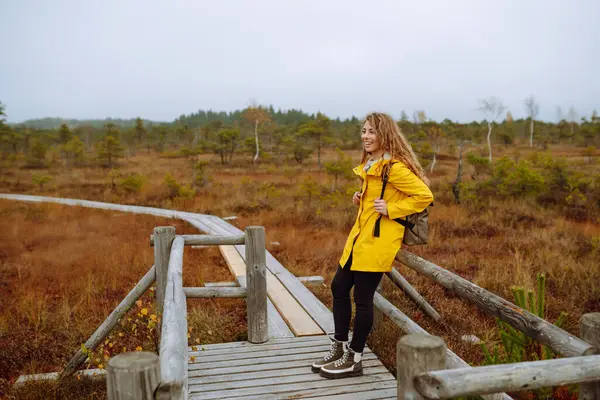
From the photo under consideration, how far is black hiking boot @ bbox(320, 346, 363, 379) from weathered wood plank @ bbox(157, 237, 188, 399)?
1.26m

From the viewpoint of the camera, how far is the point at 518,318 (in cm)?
240

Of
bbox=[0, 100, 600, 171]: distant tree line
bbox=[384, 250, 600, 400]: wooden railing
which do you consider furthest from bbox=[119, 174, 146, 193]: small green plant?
bbox=[384, 250, 600, 400]: wooden railing

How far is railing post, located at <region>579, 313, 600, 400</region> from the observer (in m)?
1.94

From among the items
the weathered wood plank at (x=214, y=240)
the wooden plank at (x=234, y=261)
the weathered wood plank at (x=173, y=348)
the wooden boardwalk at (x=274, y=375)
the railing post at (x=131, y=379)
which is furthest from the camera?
the wooden plank at (x=234, y=261)

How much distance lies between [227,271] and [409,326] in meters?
4.86

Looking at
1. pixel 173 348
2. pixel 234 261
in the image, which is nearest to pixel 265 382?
pixel 173 348

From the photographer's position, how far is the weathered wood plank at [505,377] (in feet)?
5.26

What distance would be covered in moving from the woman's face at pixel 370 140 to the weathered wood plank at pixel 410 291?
1648 mm

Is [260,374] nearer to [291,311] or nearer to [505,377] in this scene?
[291,311]

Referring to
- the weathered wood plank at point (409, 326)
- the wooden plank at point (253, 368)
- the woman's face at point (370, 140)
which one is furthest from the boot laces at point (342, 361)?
the woman's face at point (370, 140)

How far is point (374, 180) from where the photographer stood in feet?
10.4

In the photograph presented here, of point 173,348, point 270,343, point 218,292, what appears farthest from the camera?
point 218,292

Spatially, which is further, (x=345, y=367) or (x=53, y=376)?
(x=53, y=376)

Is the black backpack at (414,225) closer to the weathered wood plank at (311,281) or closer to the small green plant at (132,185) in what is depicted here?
the weathered wood plank at (311,281)
